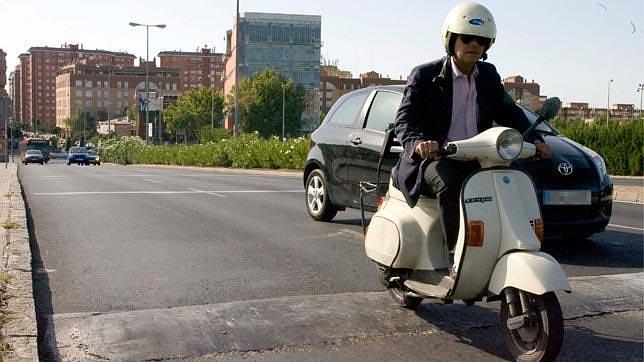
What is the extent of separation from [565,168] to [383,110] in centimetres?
205

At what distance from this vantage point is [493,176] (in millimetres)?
4086

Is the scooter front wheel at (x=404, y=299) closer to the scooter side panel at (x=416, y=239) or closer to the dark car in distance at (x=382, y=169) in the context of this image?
the scooter side panel at (x=416, y=239)

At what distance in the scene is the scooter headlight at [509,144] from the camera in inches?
157

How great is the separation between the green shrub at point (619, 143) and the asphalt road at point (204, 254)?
1551 cm

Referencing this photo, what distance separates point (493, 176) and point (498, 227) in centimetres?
28

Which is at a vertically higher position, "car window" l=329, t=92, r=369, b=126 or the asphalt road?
"car window" l=329, t=92, r=369, b=126

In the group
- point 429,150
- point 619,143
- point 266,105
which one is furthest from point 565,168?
point 266,105

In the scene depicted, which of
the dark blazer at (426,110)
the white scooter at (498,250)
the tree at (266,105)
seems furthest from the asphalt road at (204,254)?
the tree at (266,105)

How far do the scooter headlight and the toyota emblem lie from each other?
3741mm

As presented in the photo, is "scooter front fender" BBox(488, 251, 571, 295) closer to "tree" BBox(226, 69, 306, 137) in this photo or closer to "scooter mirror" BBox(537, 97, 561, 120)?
"scooter mirror" BBox(537, 97, 561, 120)

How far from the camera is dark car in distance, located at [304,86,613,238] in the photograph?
7.51 meters

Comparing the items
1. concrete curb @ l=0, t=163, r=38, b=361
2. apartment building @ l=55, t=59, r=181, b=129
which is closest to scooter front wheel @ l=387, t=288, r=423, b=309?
concrete curb @ l=0, t=163, r=38, b=361

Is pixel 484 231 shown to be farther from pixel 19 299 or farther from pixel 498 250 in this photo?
pixel 19 299

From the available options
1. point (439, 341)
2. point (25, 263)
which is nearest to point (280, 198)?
point (25, 263)
